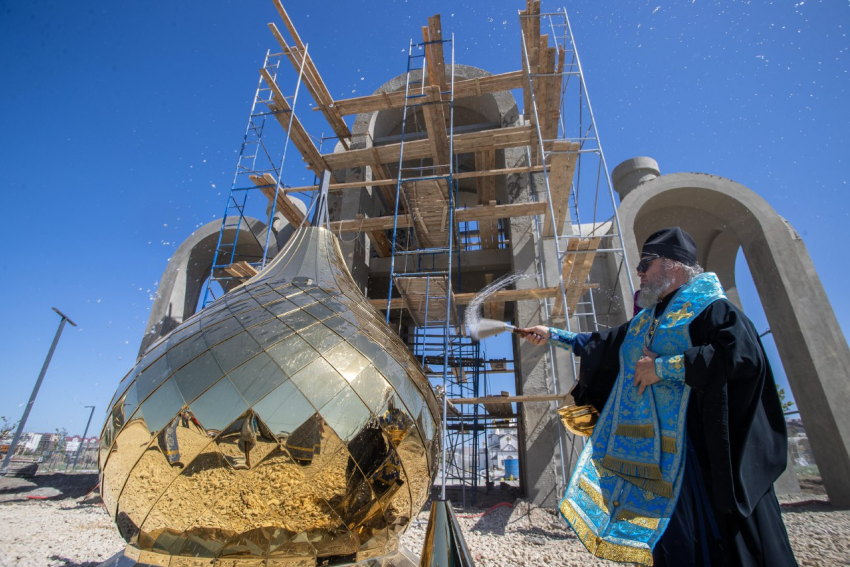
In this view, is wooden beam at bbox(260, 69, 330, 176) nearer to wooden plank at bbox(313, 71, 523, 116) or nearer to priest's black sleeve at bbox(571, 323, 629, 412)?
wooden plank at bbox(313, 71, 523, 116)

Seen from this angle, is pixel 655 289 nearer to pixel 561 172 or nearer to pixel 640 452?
pixel 640 452

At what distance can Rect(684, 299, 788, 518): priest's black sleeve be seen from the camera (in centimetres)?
157

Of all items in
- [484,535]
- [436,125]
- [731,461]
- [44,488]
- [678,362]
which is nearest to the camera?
[731,461]

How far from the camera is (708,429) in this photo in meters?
1.64

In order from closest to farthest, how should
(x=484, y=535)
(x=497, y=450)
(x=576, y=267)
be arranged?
(x=484, y=535) < (x=576, y=267) < (x=497, y=450)

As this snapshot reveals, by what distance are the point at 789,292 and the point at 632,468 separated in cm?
1011

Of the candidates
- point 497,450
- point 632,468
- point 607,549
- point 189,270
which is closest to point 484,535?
point 607,549

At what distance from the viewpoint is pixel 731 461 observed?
1.60 meters

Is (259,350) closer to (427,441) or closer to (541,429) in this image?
(427,441)

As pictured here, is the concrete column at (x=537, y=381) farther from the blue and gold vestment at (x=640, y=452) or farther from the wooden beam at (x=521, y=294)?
the blue and gold vestment at (x=640, y=452)

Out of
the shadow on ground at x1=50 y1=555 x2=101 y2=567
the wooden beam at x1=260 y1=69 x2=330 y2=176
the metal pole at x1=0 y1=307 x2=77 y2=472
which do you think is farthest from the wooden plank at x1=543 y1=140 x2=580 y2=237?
the metal pole at x1=0 y1=307 x2=77 y2=472

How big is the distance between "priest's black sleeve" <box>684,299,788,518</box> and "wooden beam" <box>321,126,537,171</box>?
8532mm

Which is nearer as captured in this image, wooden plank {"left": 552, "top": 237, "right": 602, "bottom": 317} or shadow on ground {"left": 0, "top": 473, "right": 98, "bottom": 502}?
wooden plank {"left": 552, "top": 237, "right": 602, "bottom": 317}

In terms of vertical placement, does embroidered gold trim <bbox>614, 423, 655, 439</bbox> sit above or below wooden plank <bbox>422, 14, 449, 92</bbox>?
below
